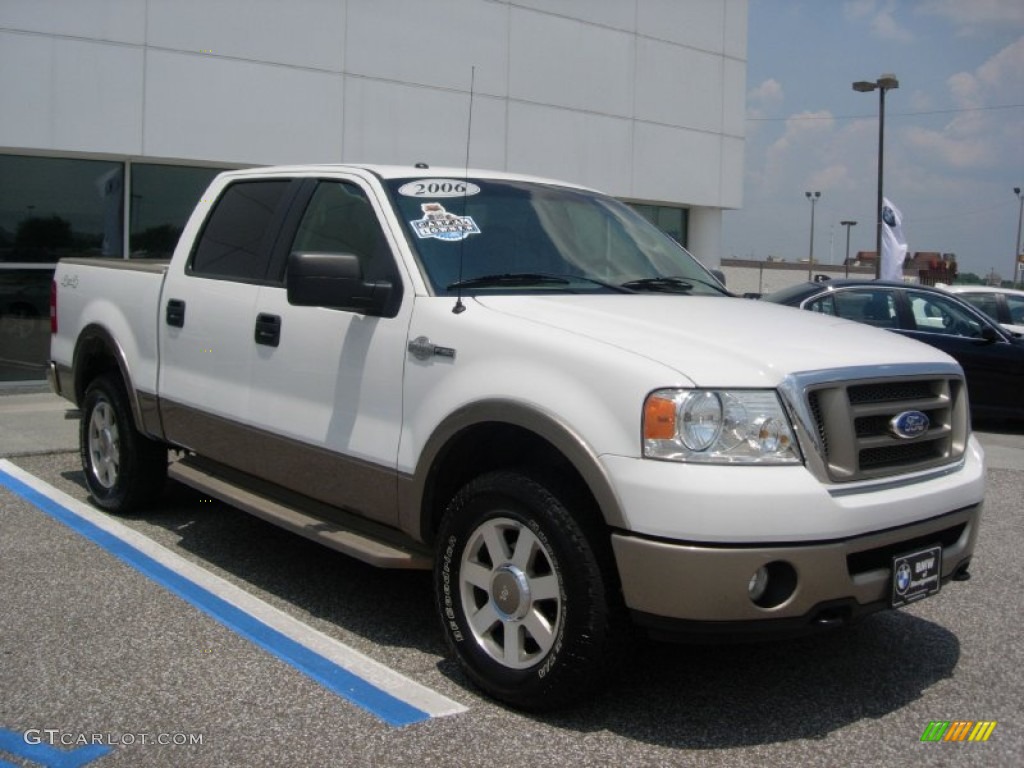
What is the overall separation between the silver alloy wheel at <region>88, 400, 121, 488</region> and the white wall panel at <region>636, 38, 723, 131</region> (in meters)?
11.6

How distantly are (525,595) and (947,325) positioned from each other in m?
9.33

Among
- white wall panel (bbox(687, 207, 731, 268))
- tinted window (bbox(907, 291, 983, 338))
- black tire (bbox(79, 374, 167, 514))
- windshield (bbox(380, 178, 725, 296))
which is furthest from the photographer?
white wall panel (bbox(687, 207, 731, 268))

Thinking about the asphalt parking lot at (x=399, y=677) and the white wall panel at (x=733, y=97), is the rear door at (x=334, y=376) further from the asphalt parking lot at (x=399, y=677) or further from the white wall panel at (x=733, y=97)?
the white wall panel at (x=733, y=97)

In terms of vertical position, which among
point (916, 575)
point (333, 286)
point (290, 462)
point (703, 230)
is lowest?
point (916, 575)


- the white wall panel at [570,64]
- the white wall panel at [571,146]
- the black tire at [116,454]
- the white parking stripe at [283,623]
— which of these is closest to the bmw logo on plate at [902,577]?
the white parking stripe at [283,623]

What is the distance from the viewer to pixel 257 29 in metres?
12.5

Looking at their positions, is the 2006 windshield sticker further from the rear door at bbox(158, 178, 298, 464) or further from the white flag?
the white flag

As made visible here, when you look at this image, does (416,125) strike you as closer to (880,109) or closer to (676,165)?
(676,165)

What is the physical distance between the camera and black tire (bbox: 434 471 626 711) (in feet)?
11.4

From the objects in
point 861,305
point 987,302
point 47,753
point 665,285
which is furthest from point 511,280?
point 987,302

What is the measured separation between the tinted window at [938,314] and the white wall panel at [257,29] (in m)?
7.41

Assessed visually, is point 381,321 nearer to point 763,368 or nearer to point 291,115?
point 763,368

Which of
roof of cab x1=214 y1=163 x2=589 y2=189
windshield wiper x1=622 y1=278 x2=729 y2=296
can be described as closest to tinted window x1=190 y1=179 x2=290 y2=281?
roof of cab x1=214 y1=163 x2=589 y2=189

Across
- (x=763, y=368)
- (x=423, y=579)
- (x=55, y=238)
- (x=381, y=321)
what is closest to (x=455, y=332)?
(x=381, y=321)
